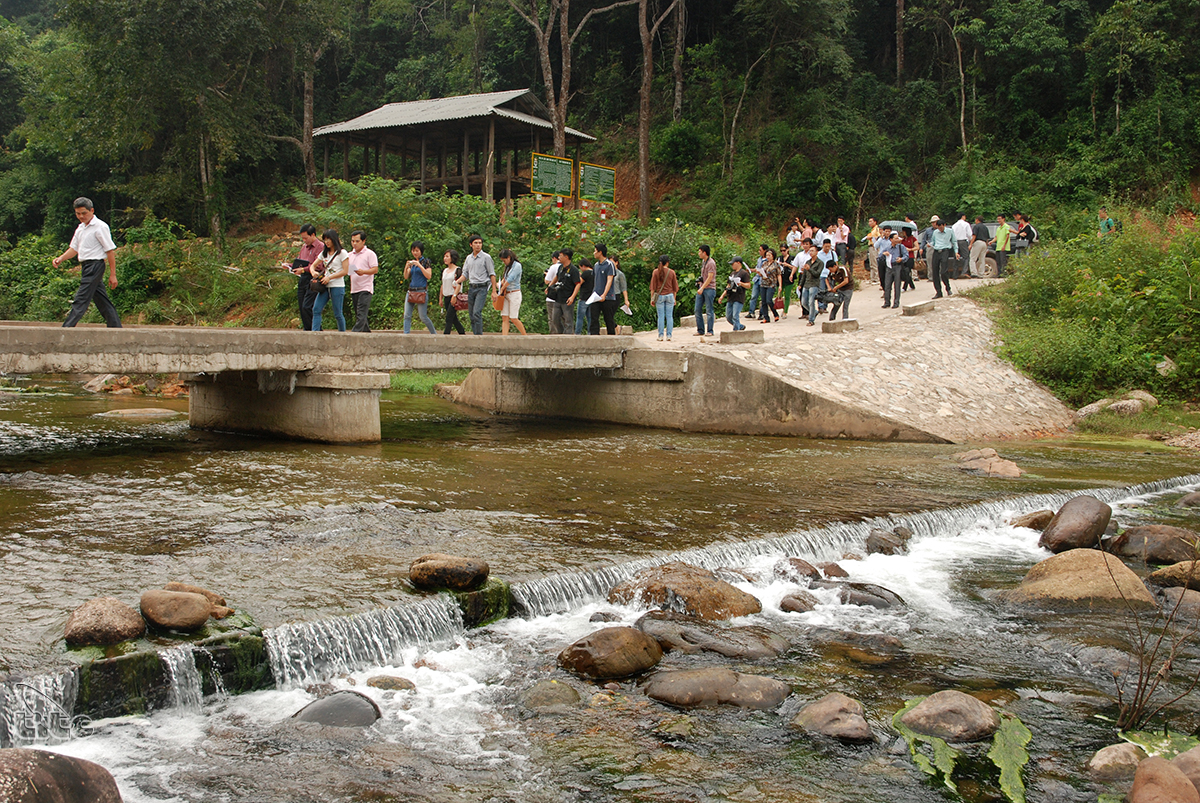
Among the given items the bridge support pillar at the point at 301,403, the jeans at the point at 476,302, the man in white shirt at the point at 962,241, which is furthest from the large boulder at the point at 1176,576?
the man in white shirt at the point at 962,241

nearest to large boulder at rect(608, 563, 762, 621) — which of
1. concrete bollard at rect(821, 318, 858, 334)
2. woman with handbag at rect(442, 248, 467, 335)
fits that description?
woman with handbag at rect(442, 248, 467, 335)

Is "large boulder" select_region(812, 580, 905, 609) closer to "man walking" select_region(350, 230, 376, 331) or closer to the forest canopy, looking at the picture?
"man walking" select_region(350, 230, 376, 331)

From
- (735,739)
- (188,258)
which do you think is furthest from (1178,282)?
(188,258)

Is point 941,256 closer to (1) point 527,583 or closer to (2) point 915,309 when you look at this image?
(2) point 915,309

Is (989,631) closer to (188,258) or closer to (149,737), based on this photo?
(149,737)

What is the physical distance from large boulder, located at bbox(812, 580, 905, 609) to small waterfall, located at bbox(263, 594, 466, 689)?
9.73 ft

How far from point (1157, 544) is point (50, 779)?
8.46 metres

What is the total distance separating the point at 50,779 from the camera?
3711mm

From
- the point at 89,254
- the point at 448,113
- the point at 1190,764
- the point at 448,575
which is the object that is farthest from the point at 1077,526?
the point at 448,113

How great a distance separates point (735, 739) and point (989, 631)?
8.79 ft

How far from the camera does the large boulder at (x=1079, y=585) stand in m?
7.17

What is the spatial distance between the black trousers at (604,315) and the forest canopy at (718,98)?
1542cm

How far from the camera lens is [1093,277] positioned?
18656mm

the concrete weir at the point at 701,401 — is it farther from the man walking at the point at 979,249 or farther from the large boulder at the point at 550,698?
the man walking at the point at 979,249
